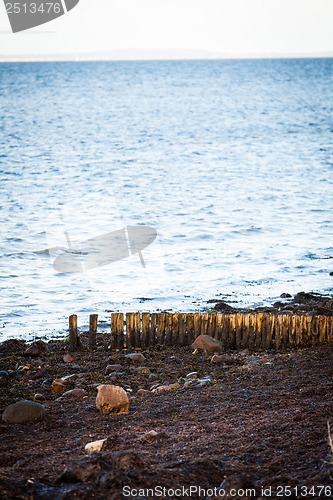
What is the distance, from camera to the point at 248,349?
32.7 ft

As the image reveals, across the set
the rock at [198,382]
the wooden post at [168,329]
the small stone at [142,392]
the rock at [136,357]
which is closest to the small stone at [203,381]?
the rock at [198,382]

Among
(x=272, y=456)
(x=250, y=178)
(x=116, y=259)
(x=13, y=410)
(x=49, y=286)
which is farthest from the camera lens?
(x=250, y=178)

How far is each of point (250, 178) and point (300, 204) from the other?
7688 mm

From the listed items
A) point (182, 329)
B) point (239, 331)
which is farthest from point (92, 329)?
point (239, 331)

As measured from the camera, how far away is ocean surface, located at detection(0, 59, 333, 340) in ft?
47.7

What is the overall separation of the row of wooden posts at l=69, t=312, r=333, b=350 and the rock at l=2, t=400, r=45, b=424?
10.1ft

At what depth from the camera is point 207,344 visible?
9859 millimetres

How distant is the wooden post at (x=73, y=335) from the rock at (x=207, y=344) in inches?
70.3

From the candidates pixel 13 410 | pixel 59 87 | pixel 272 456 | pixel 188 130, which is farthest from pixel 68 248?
pixel 59 87

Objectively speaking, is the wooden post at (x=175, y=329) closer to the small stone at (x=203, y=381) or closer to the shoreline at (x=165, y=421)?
the shoreline at (x=165, y=421)

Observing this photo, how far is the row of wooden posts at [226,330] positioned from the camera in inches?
384

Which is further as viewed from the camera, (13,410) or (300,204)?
(300,204)

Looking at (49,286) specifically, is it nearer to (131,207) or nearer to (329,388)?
(329,388)

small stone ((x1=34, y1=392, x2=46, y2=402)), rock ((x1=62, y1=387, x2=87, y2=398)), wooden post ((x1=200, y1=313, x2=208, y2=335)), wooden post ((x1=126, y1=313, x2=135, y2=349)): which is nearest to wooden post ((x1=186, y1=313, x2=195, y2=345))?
wooden post ((x1=200, y1=313, x2=208, y2=335))
